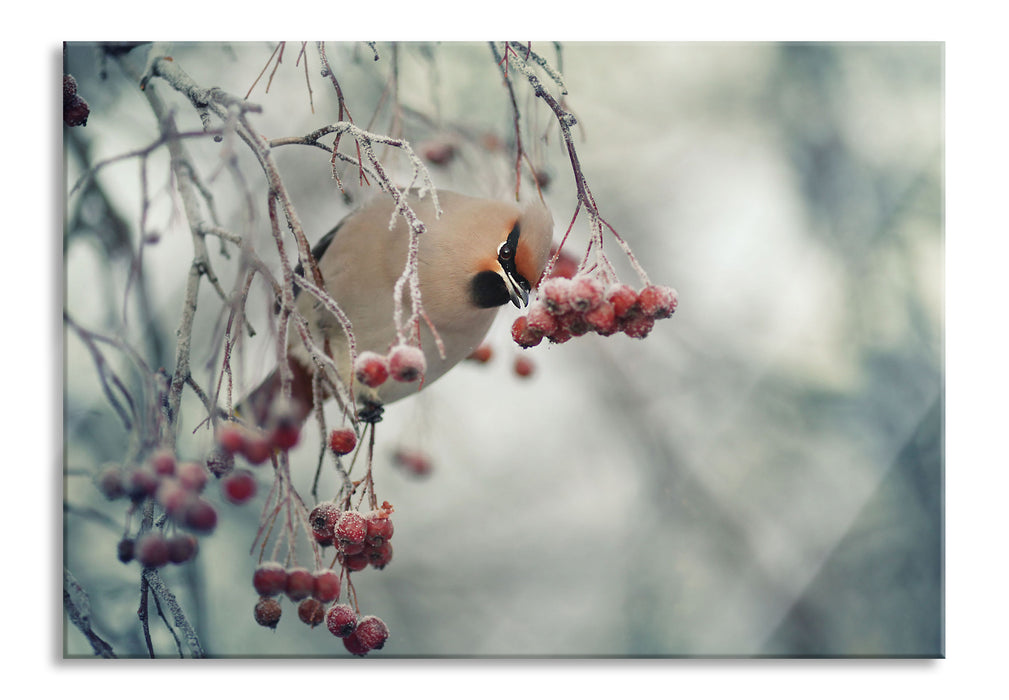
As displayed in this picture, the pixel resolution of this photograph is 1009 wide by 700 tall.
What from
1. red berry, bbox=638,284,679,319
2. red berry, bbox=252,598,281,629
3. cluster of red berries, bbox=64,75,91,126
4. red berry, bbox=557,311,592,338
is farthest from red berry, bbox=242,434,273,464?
cluster of red berries, bbox=64,75,91,126

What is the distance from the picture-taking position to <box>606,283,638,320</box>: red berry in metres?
1.33

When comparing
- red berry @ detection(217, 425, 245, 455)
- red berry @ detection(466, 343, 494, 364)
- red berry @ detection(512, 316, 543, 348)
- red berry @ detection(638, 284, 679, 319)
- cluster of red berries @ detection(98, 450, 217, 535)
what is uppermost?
red berry @ detection(466, 343, 494, 364)

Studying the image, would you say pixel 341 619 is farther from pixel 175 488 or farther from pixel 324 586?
pixel 175 488

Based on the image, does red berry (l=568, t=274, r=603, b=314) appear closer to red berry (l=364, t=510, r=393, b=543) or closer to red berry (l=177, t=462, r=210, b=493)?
red berry (l=364, t=510, r=393, b=543)

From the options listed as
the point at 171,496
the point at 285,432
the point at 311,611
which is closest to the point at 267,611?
the point at 311,611

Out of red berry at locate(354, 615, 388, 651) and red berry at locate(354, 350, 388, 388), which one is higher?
red berry at locate(354, 350, 388, 388)

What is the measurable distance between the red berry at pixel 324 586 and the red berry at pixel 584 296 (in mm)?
543

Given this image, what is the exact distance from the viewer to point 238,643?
1.87 metres

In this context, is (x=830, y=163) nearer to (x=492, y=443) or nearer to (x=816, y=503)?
(x=816, y=503)

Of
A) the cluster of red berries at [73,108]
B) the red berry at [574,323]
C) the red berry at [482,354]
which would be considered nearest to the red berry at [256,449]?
the red berry at [574,323]

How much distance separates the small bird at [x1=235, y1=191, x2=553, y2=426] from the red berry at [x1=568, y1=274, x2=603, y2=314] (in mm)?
346

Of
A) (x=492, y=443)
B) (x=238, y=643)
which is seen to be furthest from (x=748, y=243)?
(x=238, y=643)

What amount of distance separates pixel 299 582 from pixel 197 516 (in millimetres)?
187

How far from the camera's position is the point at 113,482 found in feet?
4.49
